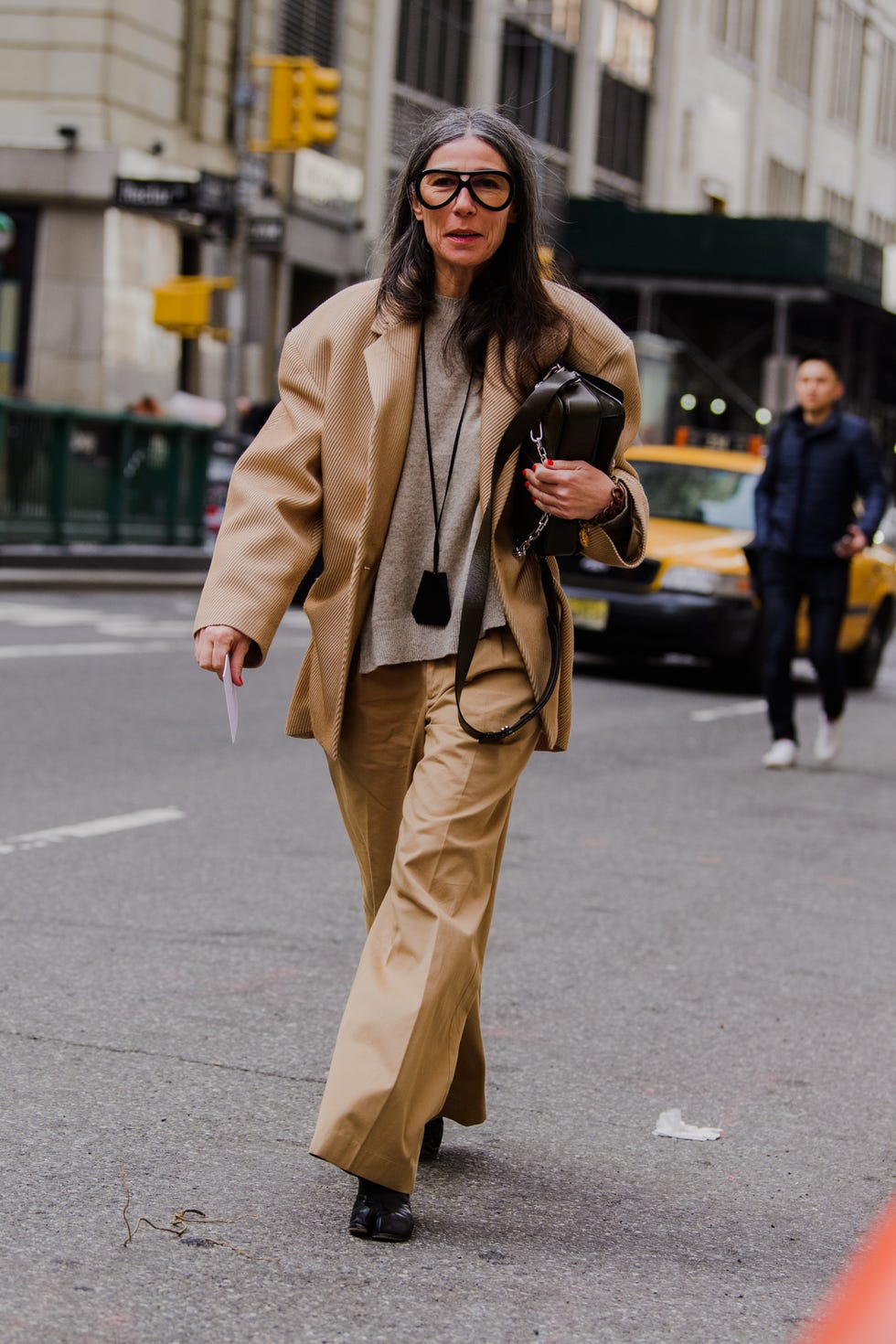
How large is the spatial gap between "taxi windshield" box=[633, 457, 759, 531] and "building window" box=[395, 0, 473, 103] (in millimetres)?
21788

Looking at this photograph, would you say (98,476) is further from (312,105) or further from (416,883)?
(416,883)

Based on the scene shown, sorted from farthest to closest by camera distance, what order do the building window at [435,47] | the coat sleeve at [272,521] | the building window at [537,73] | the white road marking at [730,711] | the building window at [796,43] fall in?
the building window at [796,43]
the building window at [537,73]
the building window at [435,47]
the white road marking at [730,711]
the coat sleeve at [272,521]

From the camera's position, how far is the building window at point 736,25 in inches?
1908

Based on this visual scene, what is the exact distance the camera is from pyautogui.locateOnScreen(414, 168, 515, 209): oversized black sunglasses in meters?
3.53

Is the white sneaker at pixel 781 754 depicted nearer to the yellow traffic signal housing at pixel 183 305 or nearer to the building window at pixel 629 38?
the yellow traffic signal housing at pixel 183 305

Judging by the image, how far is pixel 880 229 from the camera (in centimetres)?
6144

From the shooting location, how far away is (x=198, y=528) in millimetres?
23469

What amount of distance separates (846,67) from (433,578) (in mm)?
57838

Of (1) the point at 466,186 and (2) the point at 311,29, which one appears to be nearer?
(1) the point at 466,186

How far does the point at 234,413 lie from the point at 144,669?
12.6 m

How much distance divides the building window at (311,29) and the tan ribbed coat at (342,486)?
28914 millimetres

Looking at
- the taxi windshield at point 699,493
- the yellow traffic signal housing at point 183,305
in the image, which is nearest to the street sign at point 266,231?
the yellow traffic signal housing at point 183,305

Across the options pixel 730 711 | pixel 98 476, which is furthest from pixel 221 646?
pixel 98 476

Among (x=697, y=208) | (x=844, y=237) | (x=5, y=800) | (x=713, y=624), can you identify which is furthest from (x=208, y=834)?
(x=697, y=208)
